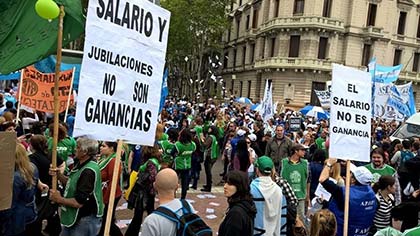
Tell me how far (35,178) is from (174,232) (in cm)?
200

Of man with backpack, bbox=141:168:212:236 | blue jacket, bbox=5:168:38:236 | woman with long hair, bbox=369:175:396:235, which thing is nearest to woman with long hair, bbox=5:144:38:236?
blue jacket, bbox=5:168:38:236

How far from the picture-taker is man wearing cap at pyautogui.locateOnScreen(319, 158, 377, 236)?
Result: 182 inches

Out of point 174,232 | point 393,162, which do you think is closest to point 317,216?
point 174,232

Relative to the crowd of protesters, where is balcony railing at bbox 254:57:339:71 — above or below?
above

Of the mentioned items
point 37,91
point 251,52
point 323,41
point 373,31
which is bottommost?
point 37,91

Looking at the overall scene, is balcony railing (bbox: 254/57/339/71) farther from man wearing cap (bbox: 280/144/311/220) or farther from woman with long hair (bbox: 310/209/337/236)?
woman with long hair (bbox: 310/209/337/236)

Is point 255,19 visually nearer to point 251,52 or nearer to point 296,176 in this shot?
point 251,52

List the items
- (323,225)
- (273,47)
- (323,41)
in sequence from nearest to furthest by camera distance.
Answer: (323,225) → (323,41) → (273,47)

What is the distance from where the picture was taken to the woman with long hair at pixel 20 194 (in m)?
3.92

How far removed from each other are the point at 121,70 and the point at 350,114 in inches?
106

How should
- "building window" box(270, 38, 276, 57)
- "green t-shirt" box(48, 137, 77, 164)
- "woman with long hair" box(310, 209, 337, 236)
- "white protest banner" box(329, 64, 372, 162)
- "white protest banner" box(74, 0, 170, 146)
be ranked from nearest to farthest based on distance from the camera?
"white protest banner" box(74, 0, 170, 146), "woman with long hair" box(310, 209, 337, 236), "white protest banner" box(329, 64, 372, 162), "green t-shirt" box(48, 137, 77, 164), "building window" box(270, 38, 276, 57)

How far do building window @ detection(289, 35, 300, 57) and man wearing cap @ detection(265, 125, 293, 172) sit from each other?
33.1 meters

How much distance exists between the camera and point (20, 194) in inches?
157

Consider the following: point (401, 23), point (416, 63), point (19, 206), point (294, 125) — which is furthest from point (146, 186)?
point (416, 63)
